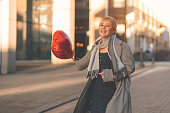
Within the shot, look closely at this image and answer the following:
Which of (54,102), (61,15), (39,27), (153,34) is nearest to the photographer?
(54,102)

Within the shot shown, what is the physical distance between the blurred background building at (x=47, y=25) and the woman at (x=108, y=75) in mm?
11233

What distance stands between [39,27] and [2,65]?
1375 cm

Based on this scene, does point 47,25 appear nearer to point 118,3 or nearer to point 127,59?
point 118,3

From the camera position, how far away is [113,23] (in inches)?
122

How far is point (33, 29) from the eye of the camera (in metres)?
27.1

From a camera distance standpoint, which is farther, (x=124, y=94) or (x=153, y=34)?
(x=153, y=34)

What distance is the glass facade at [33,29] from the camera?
2577 cm

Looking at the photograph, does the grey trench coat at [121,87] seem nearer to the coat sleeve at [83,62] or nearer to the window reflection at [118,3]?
the coat sleeve at [83,62]

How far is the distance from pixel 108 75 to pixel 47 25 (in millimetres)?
26460

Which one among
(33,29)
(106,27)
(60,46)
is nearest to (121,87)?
(106,27)

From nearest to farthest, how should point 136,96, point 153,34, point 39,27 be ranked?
point 136,96
point 39,27
point 153,34

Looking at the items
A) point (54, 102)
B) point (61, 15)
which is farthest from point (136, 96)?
point (61, 15)

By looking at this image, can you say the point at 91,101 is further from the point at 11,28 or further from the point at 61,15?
the point at 61,15

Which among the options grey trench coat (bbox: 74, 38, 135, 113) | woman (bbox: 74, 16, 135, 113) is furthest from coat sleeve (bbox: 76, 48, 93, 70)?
grey trench coat (bbox: 74, 38, 135, 113)
